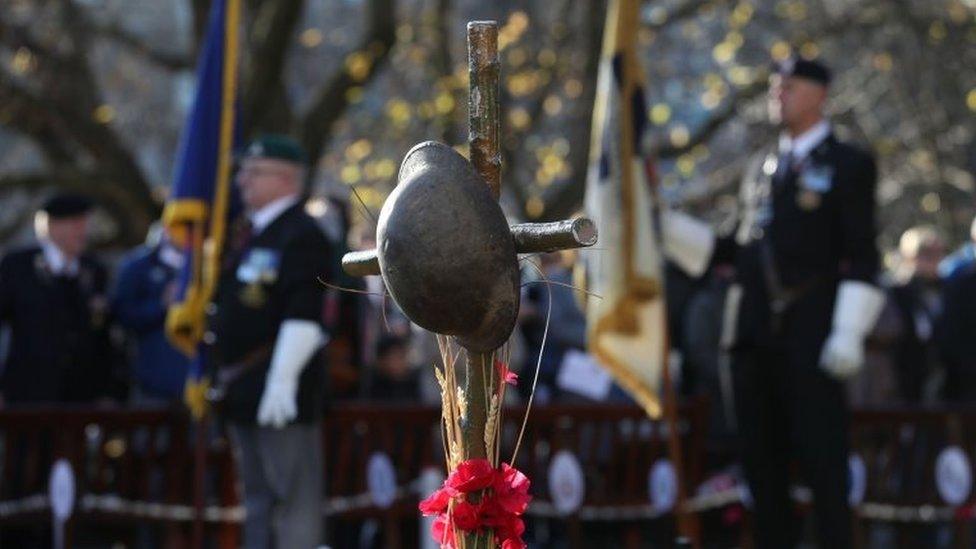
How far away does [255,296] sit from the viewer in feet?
28.4

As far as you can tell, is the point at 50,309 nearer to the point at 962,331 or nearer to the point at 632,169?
the point at 632,169

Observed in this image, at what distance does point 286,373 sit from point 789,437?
2077 mm

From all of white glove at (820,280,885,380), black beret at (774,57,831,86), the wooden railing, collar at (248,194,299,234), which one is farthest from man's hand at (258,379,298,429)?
black beret at (774,57,831,86)

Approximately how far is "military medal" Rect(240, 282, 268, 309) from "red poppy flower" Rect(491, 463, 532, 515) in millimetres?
4719

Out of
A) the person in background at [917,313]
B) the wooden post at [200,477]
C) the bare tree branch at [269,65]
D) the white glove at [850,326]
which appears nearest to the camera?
the white glove at [850,326]

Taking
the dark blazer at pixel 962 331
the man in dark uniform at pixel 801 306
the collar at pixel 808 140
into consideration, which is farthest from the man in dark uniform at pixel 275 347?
the dark blazer at pixel 962 331

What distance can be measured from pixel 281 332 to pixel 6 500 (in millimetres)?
2203

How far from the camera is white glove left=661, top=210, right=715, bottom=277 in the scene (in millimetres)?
8758

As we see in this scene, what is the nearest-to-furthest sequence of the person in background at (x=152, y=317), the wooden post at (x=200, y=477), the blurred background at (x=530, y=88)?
the wooden post at (x=200, y=477)
the person in background at (x=152, y=317)
the blurred background at (x=530, y=88)

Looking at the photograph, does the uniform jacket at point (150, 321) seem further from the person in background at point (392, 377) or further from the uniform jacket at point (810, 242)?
the uniform jacket at point (810, 242)

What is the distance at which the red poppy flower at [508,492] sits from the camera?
13.1 feet

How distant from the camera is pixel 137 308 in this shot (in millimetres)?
11234

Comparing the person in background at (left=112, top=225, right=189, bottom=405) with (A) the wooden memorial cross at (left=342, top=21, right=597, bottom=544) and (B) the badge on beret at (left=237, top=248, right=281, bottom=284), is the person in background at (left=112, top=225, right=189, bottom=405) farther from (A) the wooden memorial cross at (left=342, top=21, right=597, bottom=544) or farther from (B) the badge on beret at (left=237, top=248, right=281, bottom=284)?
(A) the wooden memorial cross at (left=342, top=21, right=597, bottom=544)

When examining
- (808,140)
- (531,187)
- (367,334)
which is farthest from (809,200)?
(531,187)
